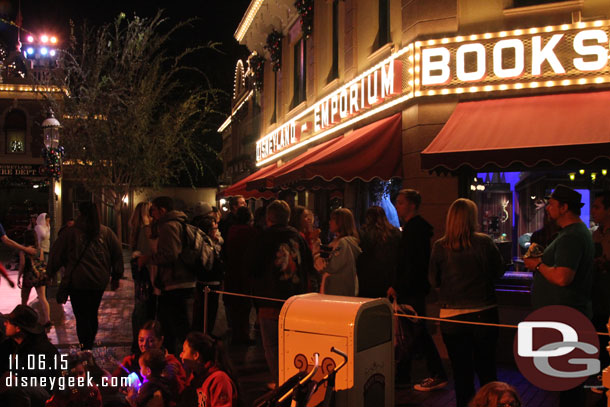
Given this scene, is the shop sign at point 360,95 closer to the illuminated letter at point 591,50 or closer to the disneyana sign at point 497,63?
the disneyana sign at point 497,63

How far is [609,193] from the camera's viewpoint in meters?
5.78

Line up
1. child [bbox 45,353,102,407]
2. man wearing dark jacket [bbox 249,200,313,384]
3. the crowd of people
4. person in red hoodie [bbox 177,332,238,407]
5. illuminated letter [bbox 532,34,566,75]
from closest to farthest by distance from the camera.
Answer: child [bbox 45,353,102,407] < person in red hoodie [bbox 177,332,238,407] < the crowd of people < man wearing dark jacket [bbox 249,200,313,384] < illuminated letter [bbox 532,34,566,75]

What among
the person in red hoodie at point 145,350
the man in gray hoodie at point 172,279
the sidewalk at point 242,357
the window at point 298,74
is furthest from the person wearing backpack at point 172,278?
the window at point 298,74

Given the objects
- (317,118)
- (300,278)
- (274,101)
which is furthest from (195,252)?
(274,101)

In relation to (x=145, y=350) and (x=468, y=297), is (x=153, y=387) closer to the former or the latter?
(x=145, y=350)

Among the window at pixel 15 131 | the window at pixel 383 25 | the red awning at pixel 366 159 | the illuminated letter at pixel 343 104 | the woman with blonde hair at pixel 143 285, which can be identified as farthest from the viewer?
the window at pixel 15 131

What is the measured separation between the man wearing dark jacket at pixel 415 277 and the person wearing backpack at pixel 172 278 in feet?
7.42

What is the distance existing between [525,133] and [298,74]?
11.2 m

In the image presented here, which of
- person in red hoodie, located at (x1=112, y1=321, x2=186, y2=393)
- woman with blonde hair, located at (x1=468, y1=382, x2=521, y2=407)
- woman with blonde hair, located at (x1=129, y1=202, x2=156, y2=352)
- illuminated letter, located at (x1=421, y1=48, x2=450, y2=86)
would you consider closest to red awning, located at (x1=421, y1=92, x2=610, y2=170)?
illuminated letter, located at (x1=421, y1=48, x2=450, y2=86)

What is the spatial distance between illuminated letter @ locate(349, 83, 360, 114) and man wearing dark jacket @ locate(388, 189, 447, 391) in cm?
503

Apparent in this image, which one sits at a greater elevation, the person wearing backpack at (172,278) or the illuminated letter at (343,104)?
the illuminated letter at (343,104)

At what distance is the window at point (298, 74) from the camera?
1695cm

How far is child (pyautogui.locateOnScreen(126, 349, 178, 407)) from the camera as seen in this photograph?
14.8 feet

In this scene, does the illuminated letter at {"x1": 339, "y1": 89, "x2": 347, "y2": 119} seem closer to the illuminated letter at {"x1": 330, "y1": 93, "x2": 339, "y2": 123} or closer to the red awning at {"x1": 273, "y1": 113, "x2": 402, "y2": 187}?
the illuminated letter at {"x1": 330, "y1": 93, "x2": 339, "y2": 123}
